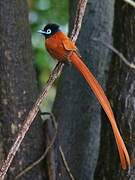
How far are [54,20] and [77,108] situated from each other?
5.82ft

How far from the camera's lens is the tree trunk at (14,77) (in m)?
3.41

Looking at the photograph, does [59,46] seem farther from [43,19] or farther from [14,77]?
[43,19]

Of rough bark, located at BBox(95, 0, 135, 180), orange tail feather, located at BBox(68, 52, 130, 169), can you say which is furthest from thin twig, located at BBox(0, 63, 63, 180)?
rough bark, located at BBox(95, 0, 135, 180)

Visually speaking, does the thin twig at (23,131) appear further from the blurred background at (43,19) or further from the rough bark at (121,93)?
the blurred background at (43,19)

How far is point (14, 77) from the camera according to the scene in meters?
3.42

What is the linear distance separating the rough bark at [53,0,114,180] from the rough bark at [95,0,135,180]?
37cm

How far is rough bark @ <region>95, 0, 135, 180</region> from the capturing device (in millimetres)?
3484

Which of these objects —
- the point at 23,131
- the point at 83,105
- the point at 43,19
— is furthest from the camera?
the point at 43,19

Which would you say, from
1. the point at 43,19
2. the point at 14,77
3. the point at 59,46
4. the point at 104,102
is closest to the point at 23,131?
the point at 104,102

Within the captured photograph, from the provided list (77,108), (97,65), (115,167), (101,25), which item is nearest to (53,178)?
(115,167)

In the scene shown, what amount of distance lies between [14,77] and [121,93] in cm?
63

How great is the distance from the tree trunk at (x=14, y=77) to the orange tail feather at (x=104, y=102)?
295 mm

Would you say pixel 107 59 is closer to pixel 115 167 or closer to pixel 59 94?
pixel 59 94

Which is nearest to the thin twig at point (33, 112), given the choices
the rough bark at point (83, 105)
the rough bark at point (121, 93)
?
the rough bark at point (121, 93)
